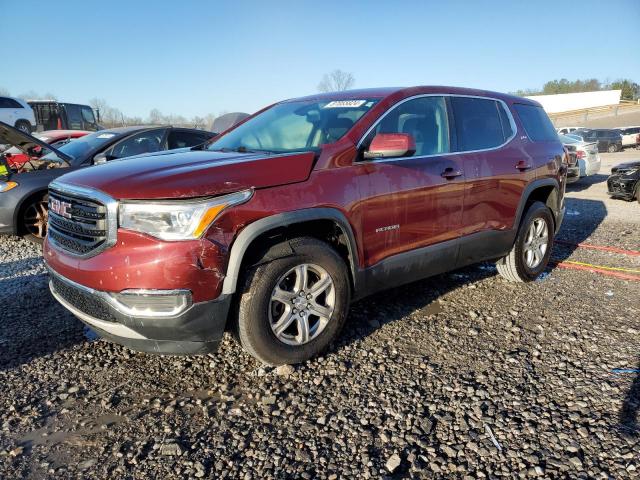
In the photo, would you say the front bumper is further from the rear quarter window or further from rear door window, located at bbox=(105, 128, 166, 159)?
rear door window, located at bbox=(105, 128, 166, 159)

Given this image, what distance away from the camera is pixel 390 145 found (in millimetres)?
2996

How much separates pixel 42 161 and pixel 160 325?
197 inches

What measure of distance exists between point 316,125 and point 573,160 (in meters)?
10.6

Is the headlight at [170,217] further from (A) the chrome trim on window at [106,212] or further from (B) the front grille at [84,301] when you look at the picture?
(B) the front grille at [84,301]

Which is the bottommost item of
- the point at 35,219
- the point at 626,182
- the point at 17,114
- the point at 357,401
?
the point at 357,401

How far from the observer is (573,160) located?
1170cm

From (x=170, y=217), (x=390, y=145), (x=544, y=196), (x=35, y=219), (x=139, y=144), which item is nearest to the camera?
(x=170, y=217)

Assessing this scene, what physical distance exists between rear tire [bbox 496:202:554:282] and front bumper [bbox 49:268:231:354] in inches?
124

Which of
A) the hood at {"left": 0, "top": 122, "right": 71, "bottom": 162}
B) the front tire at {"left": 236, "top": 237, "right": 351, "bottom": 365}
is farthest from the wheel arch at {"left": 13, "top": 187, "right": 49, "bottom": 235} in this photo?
the front tire at {"left": 236, "top": 237, "right": 351, "bottom": 365}

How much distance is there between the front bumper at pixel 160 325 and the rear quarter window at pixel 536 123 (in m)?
3.62

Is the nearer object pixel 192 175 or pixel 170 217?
pixel 170 217

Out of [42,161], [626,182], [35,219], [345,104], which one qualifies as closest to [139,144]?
[42,161]

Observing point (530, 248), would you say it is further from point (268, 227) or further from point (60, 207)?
point (60, 207)

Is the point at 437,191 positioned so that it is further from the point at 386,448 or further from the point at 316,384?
the point at 386,448
